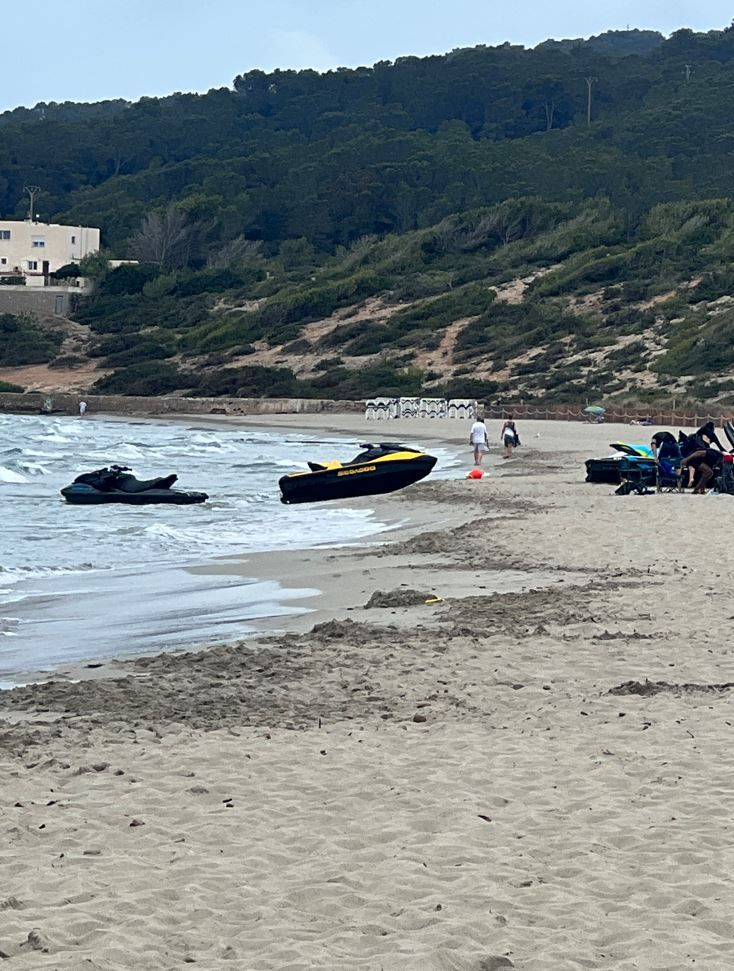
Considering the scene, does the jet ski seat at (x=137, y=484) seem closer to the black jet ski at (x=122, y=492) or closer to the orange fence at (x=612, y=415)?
the black jet ski at (x=122, y=492)

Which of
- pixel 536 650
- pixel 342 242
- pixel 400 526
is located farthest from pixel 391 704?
pixel 342 242

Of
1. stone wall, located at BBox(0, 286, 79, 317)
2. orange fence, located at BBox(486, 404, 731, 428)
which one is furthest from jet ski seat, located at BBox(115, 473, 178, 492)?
stone wall, located at BBox(0, 286, 79, 317)

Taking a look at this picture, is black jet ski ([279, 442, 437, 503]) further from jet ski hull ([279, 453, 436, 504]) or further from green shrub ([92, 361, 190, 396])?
green shrub ([92, 361, 190, 396])

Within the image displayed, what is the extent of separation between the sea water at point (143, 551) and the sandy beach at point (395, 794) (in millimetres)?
872

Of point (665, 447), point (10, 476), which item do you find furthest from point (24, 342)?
point (665, 447)

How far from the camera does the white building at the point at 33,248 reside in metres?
102

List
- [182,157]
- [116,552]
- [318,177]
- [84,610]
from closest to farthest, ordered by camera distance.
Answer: [84,610]
[116,552]
[318,177]
[182,157]

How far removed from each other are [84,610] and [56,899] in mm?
7477

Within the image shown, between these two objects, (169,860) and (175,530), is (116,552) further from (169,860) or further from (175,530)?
(169,860)

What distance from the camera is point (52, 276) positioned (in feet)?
323

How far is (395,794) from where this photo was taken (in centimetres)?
638

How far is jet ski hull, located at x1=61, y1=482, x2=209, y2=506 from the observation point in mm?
24672

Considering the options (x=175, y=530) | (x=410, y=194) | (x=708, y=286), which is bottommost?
(x=175, y=530)

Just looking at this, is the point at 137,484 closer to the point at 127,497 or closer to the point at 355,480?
the point at 127,497
